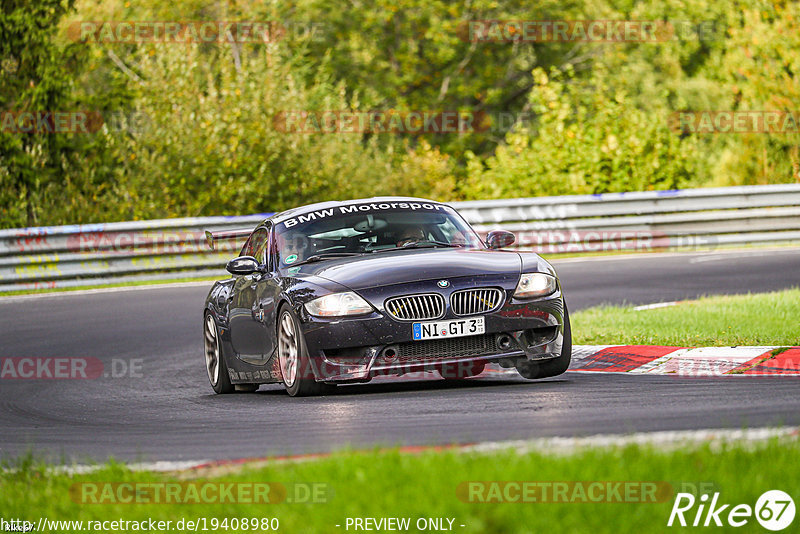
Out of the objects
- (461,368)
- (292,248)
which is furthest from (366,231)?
(461,368)

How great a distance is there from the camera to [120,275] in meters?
21.7

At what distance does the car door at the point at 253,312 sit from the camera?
1058 centimetres

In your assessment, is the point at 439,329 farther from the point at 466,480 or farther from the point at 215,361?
the point at 466,480

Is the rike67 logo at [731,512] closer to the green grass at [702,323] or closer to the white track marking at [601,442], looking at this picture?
the white track marking at [601,442]

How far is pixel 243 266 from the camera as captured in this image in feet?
35.7

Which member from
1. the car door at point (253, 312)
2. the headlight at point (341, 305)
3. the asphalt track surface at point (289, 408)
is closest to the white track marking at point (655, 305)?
the asphalt track surface at point (289, 408)

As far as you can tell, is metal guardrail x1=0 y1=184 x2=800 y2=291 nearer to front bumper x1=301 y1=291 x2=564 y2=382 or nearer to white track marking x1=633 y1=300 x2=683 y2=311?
white track marking x1=633 y1=300 x2=683 y2=311

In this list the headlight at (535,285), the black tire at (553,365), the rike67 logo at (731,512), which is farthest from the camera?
the black tire at (553,365)

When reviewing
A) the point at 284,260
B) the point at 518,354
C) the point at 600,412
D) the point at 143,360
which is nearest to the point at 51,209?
the point at 143,360

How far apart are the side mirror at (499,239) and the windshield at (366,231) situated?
0.31 ft

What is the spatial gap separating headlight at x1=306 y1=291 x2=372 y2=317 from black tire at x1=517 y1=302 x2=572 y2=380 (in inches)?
55.9

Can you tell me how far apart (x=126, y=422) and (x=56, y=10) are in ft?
61.5

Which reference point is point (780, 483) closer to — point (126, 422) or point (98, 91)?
point (126, 422)

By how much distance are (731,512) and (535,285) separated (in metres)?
4.99
